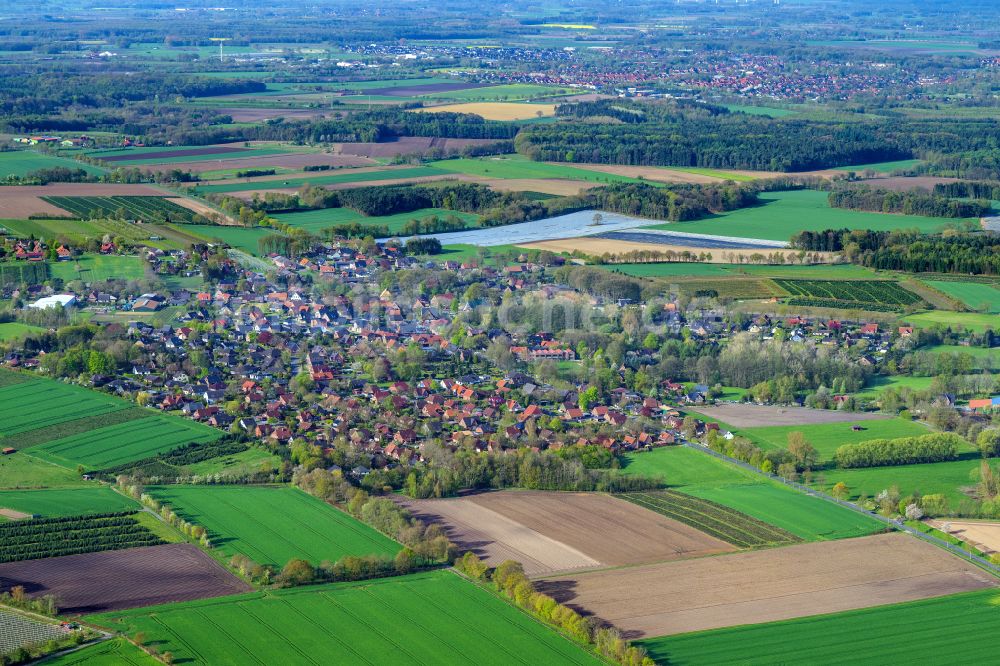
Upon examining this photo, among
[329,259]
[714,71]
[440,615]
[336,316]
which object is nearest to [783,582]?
[440,615]

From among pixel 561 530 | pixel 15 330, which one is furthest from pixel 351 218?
pixel 561 530

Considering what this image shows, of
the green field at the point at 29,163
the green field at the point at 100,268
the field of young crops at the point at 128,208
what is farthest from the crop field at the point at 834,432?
the green field at the point at 29,163

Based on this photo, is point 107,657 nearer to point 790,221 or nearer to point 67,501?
point 67,501

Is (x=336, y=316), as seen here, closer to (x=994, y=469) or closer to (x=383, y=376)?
(x=383, y=376)

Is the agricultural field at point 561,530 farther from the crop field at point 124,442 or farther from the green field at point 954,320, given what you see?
the green field at point 954,320

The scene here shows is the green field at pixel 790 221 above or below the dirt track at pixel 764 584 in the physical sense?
above

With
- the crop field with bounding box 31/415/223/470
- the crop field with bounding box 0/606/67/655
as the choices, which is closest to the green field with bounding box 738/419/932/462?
the crop field with bounding box 31/415/223/470

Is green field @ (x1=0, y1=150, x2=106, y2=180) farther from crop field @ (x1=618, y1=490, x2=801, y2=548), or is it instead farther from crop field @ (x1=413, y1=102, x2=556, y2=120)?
crop field @ (x1=618, y1=490, x2=801, y2=548)
